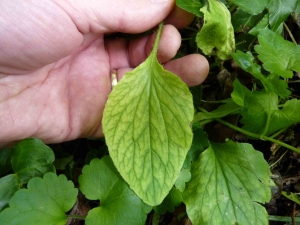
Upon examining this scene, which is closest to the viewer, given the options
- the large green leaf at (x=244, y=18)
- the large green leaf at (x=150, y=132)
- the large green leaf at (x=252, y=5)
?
the large green leaf at (x=150, y=132)

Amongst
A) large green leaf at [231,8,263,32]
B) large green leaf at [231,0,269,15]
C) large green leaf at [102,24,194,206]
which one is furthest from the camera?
large green leaf at [231,8,263,32]

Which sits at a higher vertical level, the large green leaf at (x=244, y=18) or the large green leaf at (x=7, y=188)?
the large green leaf at (x=244, y=18)

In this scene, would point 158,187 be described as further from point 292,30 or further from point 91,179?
point 292,30

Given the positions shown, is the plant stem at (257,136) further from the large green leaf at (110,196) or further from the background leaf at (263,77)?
the large green leaf at (110,196)

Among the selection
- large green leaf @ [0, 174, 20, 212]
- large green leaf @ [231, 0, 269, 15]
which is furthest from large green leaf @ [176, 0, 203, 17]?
large green leaf @ [0, 174, 20, 212]

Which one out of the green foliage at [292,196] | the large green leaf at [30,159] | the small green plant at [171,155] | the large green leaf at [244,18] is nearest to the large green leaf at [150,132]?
the small green plant at [171,155]

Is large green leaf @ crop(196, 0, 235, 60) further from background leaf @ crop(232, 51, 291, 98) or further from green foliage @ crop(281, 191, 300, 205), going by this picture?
green foliage @ crop(281, 191, 300, 205)

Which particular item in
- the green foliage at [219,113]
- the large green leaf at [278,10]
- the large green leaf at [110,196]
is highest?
the large green leaf at [278,10]

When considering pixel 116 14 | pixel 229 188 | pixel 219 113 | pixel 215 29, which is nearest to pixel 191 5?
pixel 215 29
